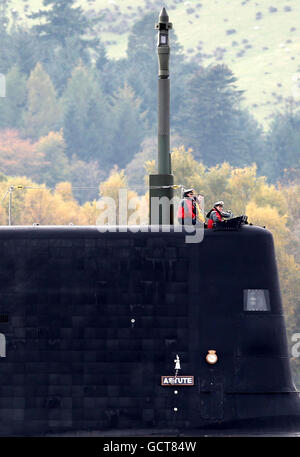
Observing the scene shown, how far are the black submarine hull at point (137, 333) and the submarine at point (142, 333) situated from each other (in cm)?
2

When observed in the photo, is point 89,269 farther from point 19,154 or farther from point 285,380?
point 19,154

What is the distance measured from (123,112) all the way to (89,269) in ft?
557

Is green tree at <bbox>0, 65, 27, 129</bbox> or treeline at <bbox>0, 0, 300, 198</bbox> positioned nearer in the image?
treeline at <bbox>0, 0, 300, 198</bbox>

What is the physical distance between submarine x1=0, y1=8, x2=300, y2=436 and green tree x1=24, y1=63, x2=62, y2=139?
545 feet

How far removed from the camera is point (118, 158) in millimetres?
181500

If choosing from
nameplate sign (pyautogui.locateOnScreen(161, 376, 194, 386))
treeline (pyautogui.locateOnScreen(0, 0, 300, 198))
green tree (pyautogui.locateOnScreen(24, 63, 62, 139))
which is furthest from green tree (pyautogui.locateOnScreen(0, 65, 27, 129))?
nameplate sign (pyautogui.locateOnScreen(161, 376, 194, 386))

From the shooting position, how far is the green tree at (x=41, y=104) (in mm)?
189625

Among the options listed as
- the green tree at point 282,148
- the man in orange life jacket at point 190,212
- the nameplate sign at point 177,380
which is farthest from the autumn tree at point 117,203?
the nameplate sign at point 177,380

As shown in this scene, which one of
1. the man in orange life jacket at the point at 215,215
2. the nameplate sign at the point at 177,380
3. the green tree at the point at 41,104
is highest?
the green tree at the point at 41,104

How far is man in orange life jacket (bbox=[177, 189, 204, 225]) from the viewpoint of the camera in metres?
24.4

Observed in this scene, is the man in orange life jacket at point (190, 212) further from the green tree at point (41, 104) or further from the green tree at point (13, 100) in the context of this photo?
the green tree at point (13, 100)

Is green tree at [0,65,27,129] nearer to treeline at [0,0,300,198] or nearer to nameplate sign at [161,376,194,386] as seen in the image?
treeline at [0,0,300,198]

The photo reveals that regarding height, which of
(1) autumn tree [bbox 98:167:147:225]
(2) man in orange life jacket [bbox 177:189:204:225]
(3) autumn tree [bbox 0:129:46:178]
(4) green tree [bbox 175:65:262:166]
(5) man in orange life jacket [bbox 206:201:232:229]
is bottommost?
(5) man in orange life jacket [bbox 206:201:232:229]

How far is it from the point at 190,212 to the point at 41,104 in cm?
17077
